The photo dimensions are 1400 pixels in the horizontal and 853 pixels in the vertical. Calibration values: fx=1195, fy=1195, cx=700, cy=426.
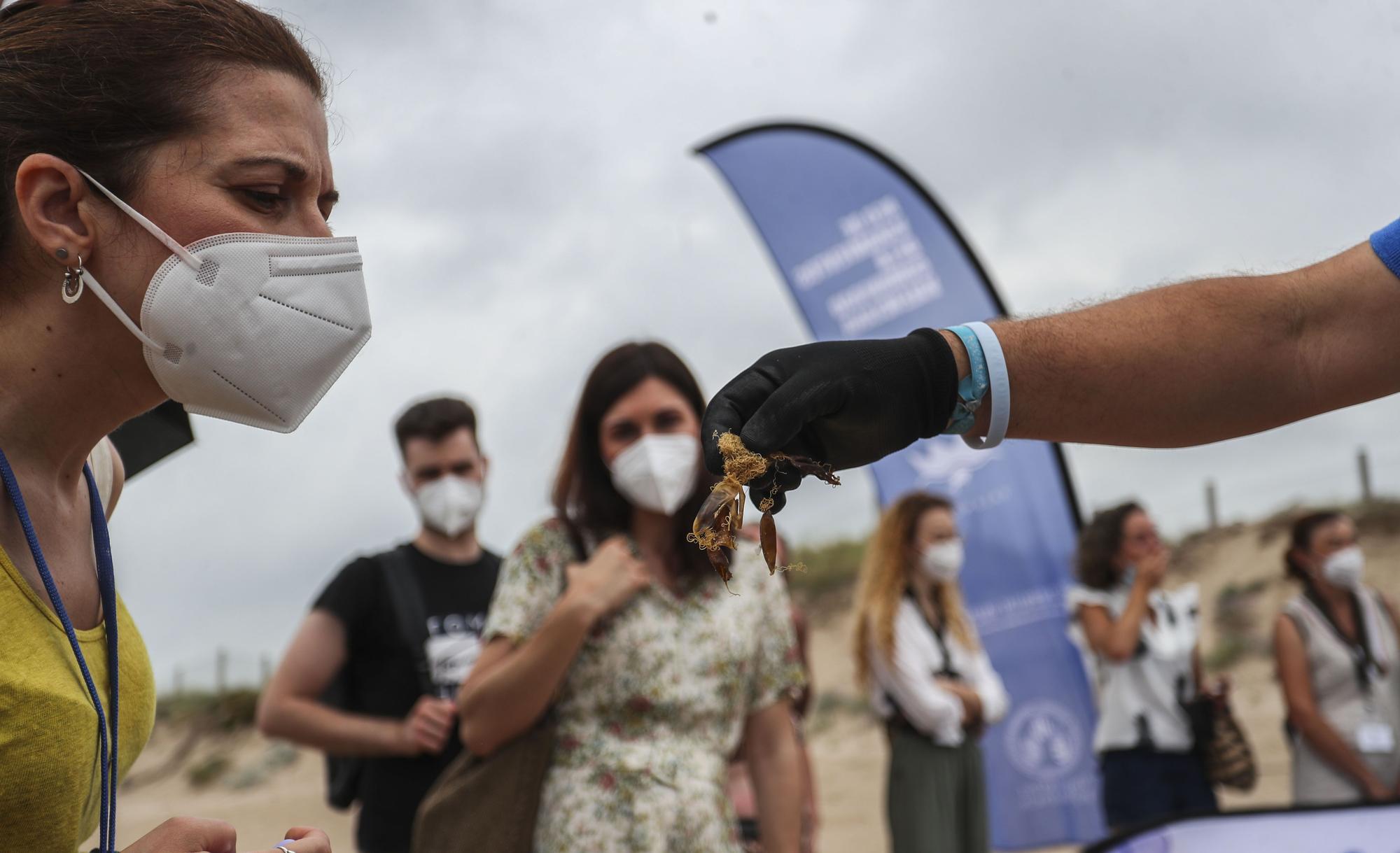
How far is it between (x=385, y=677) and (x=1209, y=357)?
8.80ft

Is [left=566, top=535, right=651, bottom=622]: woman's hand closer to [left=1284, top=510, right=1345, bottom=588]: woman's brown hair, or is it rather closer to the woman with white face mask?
the woman with white face mask

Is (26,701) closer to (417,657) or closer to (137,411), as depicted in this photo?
(137,411)

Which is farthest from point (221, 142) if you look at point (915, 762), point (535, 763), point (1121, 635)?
point (1121, 635)

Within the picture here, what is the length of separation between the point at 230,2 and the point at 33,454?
0.67 metres

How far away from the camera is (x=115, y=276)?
1.54 metres

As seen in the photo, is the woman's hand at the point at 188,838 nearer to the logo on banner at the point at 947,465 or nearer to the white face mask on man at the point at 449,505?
the white face mask on man at the point at 449,505

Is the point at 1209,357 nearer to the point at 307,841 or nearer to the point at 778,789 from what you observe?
the point at 307,841

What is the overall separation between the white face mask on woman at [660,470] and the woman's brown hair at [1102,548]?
3.07 m

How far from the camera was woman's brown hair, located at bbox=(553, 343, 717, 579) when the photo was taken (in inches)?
122

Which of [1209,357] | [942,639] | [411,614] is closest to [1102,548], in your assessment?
[942,639]

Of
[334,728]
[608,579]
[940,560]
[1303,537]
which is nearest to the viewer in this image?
[608,579]

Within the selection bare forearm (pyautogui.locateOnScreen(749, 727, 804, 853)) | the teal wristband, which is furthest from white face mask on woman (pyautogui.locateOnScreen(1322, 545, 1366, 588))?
the teal wristband

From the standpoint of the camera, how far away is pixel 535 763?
2688 mm

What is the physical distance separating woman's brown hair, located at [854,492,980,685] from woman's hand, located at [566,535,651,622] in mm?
2272
